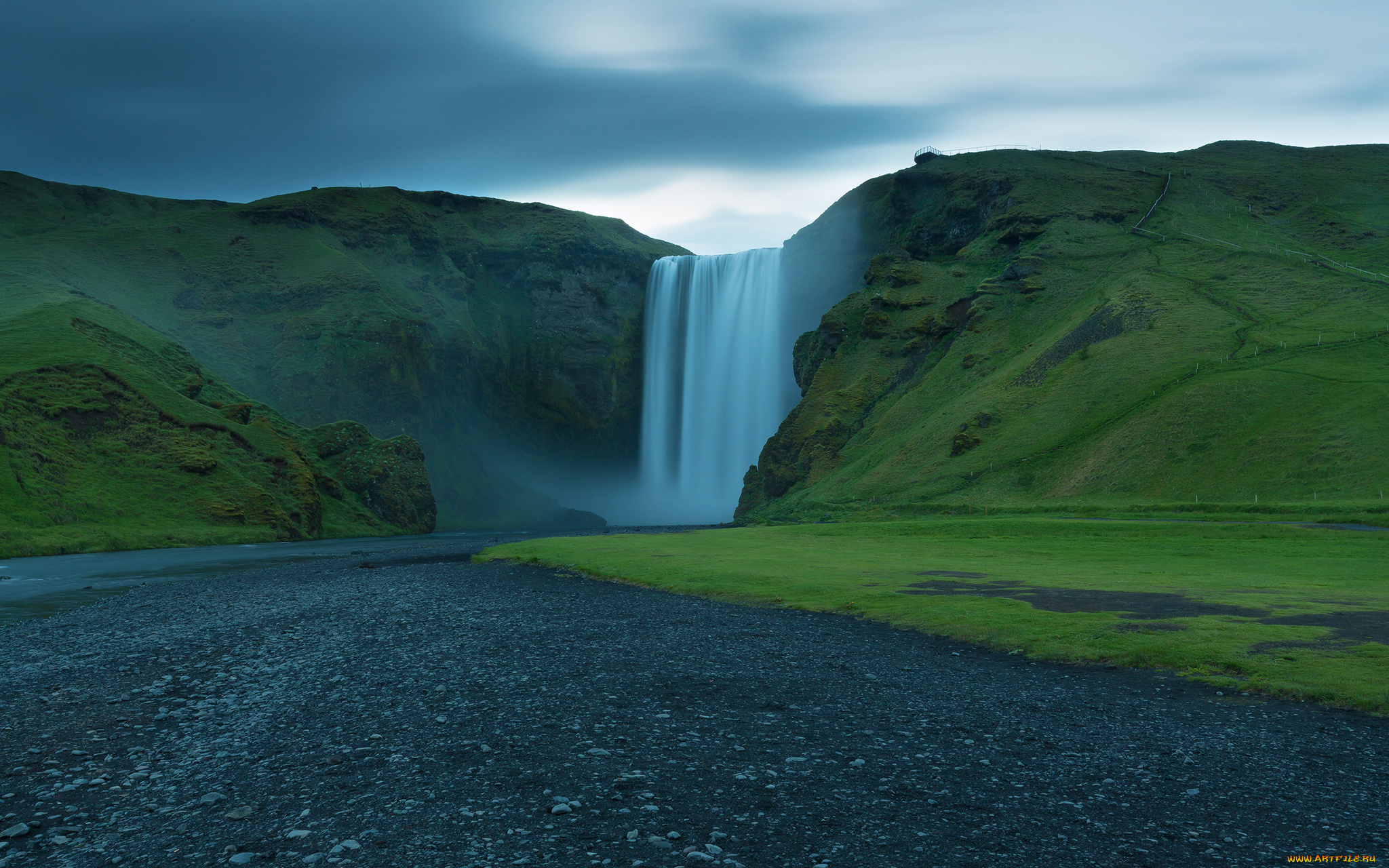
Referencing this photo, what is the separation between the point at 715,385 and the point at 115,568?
95789 millimetres

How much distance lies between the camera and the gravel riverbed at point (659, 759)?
8859 millimetres

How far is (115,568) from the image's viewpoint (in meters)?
47.5

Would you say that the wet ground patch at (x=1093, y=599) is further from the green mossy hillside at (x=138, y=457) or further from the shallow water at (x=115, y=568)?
the green mossy hillside at (x=138, y=457)

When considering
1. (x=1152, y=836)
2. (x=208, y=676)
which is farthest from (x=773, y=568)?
(x=1152, y=836)

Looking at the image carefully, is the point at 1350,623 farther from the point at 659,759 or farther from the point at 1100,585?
the point at 659,759

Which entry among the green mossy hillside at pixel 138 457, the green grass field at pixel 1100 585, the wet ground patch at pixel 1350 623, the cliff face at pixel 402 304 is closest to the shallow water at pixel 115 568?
the green mossy hillside at pixel 138 457

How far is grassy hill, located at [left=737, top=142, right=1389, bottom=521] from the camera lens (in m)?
58.5

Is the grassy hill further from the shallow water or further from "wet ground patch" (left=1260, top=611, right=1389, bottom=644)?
the shallow water

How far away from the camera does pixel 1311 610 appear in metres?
19.9

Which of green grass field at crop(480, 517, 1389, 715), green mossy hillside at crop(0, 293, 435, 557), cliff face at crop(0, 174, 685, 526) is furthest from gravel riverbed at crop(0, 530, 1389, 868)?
cliff face at crop(0, 174, 685, 526)

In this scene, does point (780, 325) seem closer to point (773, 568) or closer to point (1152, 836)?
point (773, 568)

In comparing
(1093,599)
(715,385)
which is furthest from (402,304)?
(1093,599)

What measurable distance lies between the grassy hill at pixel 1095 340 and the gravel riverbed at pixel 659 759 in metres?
42.5

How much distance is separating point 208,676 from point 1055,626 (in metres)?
20.6
